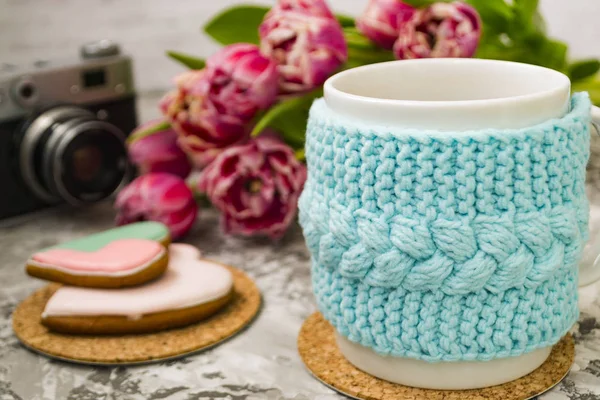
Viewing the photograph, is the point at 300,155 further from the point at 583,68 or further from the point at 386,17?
the point at 583,68

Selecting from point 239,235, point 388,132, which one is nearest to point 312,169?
point 388,132

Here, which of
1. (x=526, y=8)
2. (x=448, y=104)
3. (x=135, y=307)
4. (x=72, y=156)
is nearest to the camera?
(x=448, y=104)

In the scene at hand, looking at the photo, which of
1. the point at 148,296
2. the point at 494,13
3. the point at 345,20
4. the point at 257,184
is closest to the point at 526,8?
the point at 494,13

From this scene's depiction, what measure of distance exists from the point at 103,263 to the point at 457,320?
232 millimetres

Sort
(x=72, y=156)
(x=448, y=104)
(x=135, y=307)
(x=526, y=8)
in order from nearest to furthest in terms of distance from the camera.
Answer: (x=448, y=104)
(x=135, y=307)
(x=526, y=8)
(x=72, y=156)

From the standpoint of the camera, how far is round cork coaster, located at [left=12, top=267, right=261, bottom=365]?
42 cm

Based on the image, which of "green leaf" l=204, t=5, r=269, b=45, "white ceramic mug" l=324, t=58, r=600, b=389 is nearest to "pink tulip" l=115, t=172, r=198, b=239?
"green leaf" l=204, t=5, r=269, b=45

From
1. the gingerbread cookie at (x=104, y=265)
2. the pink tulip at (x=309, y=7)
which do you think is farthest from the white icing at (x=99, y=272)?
the pink tulip at (x=309, y=7)

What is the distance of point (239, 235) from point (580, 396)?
33cm

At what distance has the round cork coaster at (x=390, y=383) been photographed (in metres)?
0.35

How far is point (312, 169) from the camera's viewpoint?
36 cm

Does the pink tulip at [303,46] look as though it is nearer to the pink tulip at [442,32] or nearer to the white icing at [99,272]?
the pink tulip at [442,32]

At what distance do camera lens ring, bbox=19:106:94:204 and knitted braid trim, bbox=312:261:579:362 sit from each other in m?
0.40

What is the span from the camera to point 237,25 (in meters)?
0.61
